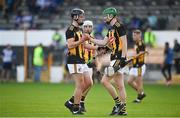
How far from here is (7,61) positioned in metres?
41.1

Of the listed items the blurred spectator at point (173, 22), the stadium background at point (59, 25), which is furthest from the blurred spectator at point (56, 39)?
the blurred spectator at point (173, 22)

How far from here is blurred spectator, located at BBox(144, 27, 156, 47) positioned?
40375mm

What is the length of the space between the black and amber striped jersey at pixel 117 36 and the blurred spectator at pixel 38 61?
71.5ft

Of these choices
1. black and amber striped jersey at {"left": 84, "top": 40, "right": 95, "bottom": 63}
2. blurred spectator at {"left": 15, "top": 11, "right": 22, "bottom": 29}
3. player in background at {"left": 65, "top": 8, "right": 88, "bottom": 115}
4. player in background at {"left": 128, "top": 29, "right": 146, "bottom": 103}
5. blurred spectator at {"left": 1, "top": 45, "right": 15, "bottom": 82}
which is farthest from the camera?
Answer: blurred spectator at {"left": 15, "top": 11, "right": 22, "bottom": 29}

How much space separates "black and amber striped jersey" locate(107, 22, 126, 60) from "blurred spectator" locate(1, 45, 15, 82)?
2261 centimetres

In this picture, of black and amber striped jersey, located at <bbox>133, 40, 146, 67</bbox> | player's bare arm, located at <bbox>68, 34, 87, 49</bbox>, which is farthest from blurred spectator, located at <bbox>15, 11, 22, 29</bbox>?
player's bare arm, located at <bbox>68, 34, 87, 49</bbox>

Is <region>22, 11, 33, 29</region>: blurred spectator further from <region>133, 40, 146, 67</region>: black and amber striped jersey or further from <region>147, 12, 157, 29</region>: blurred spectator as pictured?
<region>133, 40, 146, 67</region>: black and amber striped jersey

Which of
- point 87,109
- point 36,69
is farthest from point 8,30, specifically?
point 87,109

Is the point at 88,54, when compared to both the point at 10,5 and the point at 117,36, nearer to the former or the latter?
the point at 117,36

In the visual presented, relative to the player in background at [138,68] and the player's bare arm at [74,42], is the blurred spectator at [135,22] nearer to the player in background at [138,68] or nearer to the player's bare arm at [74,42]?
the player in background at [138,68]

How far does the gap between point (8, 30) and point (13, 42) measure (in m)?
0.93

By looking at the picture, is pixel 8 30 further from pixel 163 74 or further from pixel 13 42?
pixel 163 74

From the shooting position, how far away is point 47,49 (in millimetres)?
42562

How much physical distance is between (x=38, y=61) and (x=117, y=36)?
22.4 m
